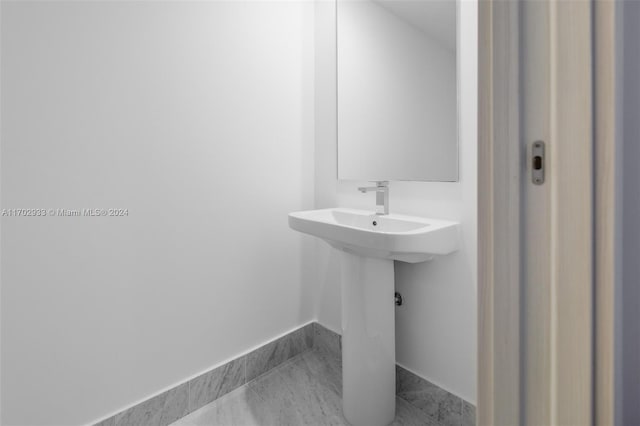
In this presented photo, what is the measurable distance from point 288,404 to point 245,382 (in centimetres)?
25

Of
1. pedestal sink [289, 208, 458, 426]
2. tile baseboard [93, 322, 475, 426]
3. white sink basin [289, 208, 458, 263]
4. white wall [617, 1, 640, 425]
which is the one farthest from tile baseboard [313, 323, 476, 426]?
white wall [617, 1, 640, 425]

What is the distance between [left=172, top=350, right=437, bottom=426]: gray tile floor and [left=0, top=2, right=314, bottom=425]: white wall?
175 mm

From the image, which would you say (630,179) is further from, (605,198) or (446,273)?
(446,273)

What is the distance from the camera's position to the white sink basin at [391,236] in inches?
39.9

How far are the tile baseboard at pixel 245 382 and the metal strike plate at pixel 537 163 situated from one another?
1.12 m

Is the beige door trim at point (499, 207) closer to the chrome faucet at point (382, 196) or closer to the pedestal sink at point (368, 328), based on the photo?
the pedestal sink at point (368, 328)

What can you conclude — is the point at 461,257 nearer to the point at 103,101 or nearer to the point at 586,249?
the point at 586,249

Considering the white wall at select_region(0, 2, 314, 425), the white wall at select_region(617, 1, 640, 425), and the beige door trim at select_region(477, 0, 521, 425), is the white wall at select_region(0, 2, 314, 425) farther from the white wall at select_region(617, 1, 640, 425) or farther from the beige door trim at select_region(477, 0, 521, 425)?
the white wall at select_region(617, 1, 640, 425)

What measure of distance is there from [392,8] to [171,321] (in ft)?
5.21

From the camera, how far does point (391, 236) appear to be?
1.00m

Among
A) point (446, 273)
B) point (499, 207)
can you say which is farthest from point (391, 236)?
point (499, 207)

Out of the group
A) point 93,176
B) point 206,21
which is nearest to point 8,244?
point 93,176

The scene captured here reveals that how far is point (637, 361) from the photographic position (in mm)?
444

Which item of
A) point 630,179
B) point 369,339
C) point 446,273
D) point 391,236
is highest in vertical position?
point 630,179
